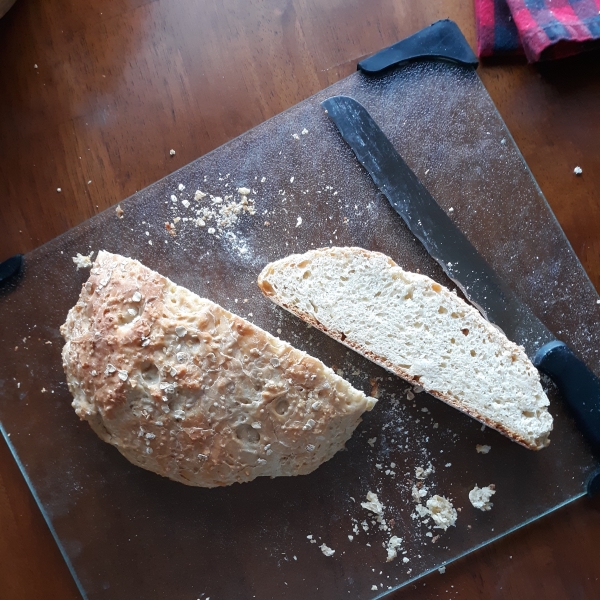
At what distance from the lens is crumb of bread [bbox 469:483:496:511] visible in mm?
2139

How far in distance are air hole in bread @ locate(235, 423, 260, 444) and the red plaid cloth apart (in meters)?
1.81

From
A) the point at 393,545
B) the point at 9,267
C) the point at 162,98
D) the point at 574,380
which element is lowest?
the point at 393,545

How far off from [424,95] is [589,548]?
2004mm

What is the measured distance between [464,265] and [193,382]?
116 cm

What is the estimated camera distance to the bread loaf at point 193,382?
5.72 ft

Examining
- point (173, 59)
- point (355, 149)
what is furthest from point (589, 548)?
point (173, 59)

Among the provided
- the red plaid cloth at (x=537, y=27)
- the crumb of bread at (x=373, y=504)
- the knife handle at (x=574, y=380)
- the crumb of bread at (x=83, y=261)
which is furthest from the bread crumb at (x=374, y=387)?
the red plaid cloth at (x=537, y=27)

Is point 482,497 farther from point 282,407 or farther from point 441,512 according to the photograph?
point 282,407

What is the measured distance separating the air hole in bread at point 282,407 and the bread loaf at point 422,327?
1.34ft

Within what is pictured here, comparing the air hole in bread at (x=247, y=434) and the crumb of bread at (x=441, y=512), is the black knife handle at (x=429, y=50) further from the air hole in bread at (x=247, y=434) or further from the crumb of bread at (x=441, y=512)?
the crumb of bread at (x=441, y=512)

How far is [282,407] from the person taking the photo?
1.81 m

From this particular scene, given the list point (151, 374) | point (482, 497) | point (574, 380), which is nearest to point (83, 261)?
point (151, 374)

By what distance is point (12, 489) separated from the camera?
7.27ft

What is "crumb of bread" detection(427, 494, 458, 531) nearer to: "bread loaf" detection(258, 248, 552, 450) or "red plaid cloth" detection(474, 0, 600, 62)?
"bread loaf" detection(258, 248, 552, 450)
